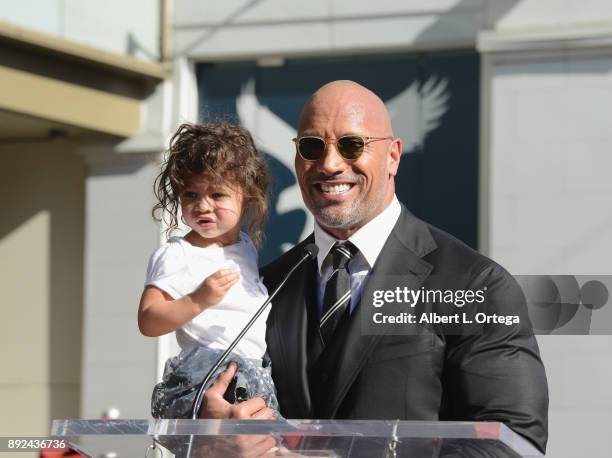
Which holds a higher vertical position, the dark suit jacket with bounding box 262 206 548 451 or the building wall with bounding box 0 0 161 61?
the building wall with bounding box 0 0 161 61

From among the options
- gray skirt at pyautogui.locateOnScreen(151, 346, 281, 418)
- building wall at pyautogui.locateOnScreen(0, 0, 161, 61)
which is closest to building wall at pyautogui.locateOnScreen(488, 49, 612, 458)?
building wall at pyautogui.locateOnScreen(0, 0, 161, 61)

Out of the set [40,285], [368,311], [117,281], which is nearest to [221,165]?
[368,311]

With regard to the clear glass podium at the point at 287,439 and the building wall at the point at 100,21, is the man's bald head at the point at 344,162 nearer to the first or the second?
the clear glass podium at the point at 287,439

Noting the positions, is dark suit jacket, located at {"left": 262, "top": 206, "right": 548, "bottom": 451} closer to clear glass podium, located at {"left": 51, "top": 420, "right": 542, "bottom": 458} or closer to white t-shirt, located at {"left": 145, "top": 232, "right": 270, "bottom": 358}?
white t-shirt, located at {"left": 145, "top": 232, "right": 270, "bottom": 358}

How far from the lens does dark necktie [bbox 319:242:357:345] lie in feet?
10.2

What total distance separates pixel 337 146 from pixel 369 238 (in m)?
0.26

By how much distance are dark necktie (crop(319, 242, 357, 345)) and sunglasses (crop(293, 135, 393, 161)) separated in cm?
24

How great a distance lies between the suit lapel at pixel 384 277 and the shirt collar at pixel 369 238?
0.02 metres

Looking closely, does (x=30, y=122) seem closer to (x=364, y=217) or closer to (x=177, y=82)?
(x=177, y=82)

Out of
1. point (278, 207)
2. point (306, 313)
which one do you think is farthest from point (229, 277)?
point (278, 207)

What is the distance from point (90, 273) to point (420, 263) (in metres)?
7.90

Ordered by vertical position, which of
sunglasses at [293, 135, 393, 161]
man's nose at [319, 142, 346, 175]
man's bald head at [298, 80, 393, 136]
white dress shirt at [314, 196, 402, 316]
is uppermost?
man's bald head at [298, 80, 393, 136]

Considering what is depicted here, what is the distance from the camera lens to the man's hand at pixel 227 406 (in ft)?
9.17

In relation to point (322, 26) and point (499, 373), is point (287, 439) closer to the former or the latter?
point (499, 373)
